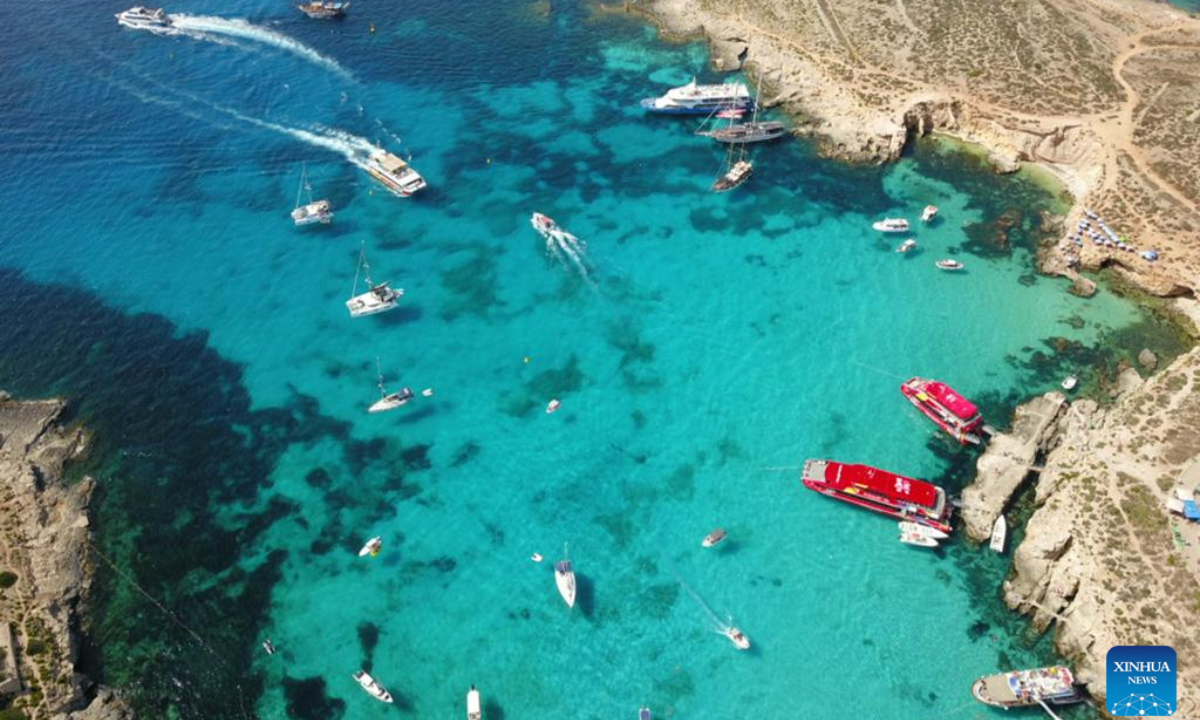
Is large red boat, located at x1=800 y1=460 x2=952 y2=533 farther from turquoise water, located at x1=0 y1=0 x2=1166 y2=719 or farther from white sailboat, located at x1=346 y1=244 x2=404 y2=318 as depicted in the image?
white sailboat, located at x1=346 y1=244 x2=404 y2=318

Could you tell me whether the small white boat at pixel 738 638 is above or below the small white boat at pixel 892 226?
below

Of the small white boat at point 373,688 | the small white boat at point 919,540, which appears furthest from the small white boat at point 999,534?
the small white boat at point 373,688

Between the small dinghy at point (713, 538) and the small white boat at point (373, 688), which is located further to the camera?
the small dinghy at point (713, 538)

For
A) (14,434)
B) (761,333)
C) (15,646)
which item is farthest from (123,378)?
(761,333)

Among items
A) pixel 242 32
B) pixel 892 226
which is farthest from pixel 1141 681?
pixel 242 32

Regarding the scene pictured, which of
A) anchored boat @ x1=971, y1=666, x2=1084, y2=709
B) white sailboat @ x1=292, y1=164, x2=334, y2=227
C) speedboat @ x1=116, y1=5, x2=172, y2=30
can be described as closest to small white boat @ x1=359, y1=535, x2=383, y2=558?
white sailboat @ x1=292, y1=164, x2=334, y2=227

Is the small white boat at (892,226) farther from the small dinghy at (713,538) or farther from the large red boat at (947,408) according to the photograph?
the small dinghy at (713,538)
